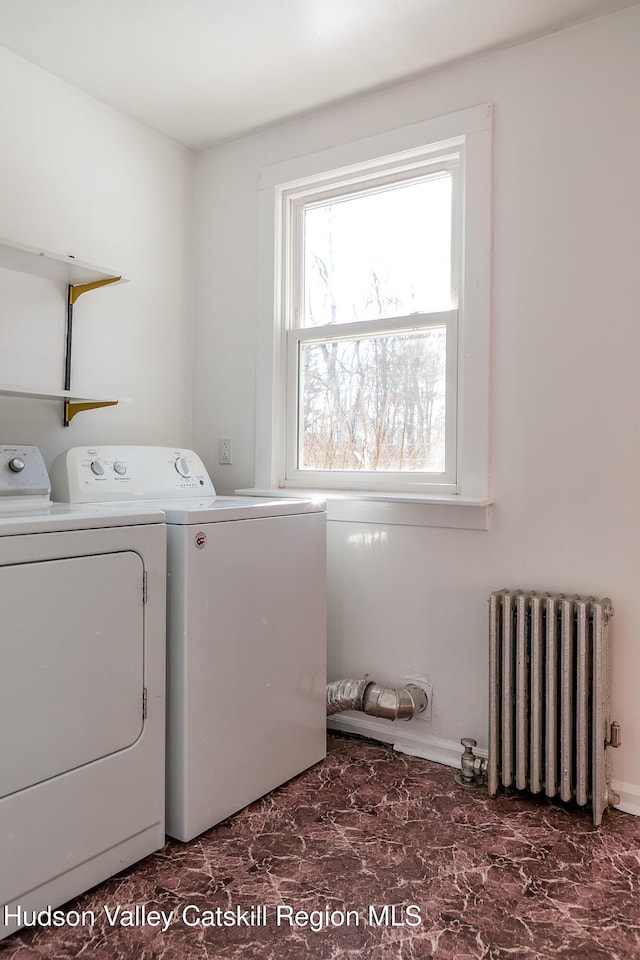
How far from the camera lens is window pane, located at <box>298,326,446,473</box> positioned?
2.34 meters

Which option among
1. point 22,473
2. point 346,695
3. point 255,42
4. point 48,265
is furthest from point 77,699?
point 255,42

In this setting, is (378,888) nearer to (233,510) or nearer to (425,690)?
(425,690)

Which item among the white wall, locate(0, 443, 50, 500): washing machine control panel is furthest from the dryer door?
the white wall

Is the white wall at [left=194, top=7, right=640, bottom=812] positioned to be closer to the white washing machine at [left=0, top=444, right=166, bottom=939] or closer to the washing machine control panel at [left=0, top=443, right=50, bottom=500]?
the white washing machine at [left=0, top=444, right=166, bottom=939]

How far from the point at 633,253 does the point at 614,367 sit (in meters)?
0.34

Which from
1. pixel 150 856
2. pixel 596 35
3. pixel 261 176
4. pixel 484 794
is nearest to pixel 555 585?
pixel 484 794

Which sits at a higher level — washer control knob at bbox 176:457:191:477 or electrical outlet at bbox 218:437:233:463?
electrical outlet at bbox 218:437:233:463

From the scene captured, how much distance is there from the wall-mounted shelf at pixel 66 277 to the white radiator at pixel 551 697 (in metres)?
1.53

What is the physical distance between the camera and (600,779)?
1.80 metres

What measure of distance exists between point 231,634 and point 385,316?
1.33 m

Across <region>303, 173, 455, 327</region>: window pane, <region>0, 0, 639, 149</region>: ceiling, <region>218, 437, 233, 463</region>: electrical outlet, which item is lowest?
<region>218, 437, 233, 463</region>: electrical outlet

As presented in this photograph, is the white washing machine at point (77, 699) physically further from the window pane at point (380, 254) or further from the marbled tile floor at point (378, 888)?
the window pane at point (380, 254)

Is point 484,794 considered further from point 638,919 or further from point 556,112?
point 556,112

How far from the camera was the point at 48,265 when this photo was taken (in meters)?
2.13
